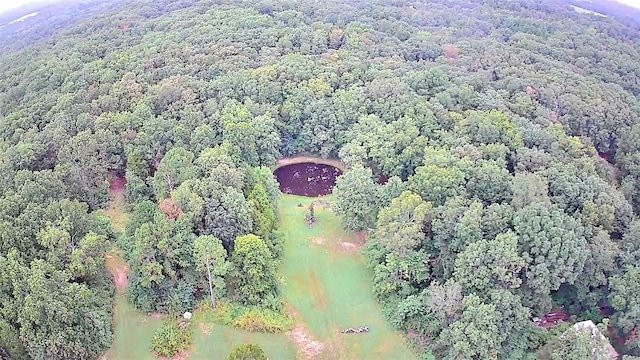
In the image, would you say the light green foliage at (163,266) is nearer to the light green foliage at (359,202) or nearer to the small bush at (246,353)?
the small bush at (246,353)

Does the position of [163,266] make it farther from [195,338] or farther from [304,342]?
[304,342]

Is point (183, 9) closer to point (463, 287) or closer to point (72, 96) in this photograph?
point (72, 96)

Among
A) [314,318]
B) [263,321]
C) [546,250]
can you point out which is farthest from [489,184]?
[263,321]

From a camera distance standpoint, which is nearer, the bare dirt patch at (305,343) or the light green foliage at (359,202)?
the bare dirt patch at (305,343)

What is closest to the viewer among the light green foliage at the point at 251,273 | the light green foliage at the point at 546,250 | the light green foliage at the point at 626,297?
the light green foliage at the point at 626,297

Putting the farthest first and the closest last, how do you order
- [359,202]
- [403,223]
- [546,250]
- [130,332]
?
[359,202]
[403,223]
[130,332]
[546,250]

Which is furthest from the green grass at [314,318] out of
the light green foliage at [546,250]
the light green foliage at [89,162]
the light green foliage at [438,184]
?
the light green foliage at [546,250]
